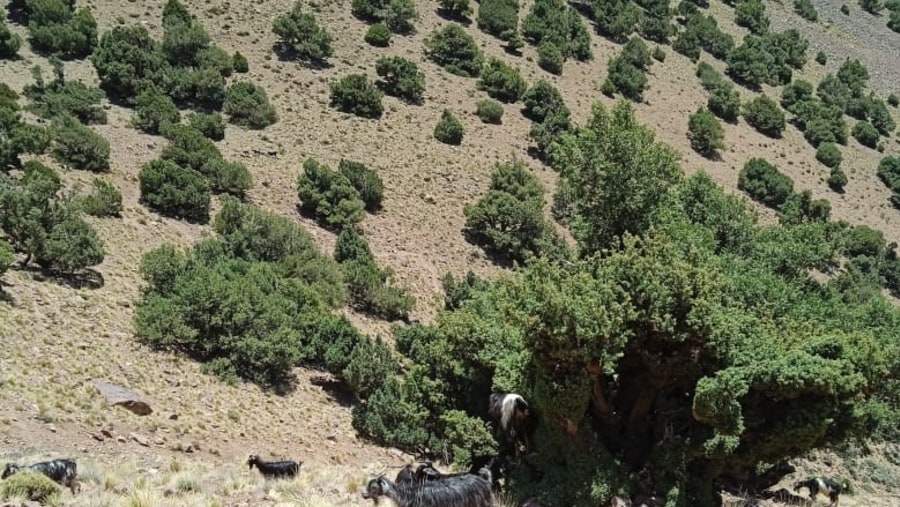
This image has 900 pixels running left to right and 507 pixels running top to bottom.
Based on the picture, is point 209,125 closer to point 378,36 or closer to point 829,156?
point 378,36

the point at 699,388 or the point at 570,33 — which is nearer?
the point at 699,388

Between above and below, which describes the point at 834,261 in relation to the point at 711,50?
below

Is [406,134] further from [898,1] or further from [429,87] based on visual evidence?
[898,1]

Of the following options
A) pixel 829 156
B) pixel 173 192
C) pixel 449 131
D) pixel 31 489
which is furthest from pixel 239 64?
pixel 829 156

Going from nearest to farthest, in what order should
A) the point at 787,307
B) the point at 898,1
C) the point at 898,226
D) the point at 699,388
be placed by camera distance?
the point at 699,388, the point at 787,307, the point at 898,226, the point at 898,1

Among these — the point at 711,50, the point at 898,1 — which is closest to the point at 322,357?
the point at 711,50

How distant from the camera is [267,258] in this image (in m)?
27.9

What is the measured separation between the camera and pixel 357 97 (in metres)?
41.0

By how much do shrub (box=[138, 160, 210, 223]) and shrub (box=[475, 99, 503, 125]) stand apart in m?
19.4

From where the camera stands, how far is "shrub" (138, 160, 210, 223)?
28.6 metres

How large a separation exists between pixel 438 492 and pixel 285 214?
2446 cm

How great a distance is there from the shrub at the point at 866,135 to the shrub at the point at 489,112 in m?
31.6

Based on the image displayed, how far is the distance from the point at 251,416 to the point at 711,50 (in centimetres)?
5671

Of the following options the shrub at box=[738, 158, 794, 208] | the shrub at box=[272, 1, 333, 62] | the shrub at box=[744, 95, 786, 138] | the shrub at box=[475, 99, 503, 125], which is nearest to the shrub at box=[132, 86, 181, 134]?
the shrub at box=[272, 1, 333, 62]
